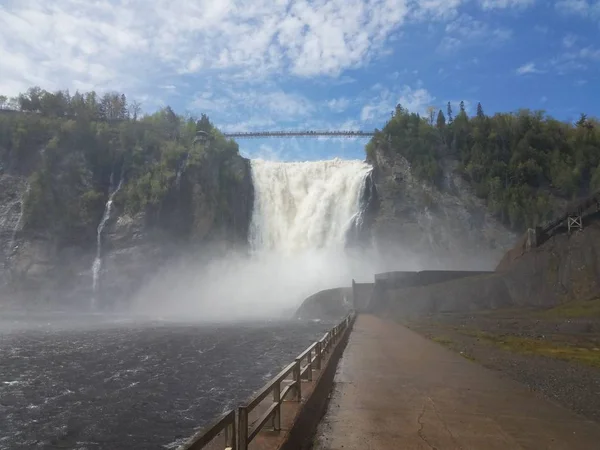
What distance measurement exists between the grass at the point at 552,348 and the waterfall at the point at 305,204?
151ft

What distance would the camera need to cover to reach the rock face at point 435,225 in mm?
73875

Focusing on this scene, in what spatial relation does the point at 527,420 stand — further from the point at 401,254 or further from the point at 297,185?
the point at 297,185

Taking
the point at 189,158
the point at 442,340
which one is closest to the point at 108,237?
the point at 189,158

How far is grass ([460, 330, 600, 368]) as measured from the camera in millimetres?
20934

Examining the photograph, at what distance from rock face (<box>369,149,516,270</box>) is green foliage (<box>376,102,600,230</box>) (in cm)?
219

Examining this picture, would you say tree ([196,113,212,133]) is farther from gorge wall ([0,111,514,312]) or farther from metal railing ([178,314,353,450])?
metal railing ([178,314,353,450])

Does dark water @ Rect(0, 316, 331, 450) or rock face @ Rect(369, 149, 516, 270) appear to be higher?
rock face @ Rect(369, 149, 516, 270)

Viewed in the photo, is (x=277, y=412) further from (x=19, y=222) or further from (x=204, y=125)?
(x=204, y=125)

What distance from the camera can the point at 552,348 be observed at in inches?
948

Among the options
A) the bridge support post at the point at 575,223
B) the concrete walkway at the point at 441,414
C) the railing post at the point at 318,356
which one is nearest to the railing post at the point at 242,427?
the concrete walkway at the point at 441,414

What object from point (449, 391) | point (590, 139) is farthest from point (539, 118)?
point (449, 391)

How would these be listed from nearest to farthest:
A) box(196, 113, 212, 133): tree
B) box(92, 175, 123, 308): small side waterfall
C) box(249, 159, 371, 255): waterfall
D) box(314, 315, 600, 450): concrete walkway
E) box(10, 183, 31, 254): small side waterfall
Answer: box(314, 315, 600, 450): concrete walkway
box(10, 183, 31, 254): small side waterfall
box(92, 175, 123, 308): small side waterfall
box(249, 159, 371, 255): waterfall
box(196, 113, 212, 133): tree

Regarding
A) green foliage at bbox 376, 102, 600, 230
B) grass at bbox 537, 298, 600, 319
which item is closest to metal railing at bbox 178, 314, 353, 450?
grass at bbox 537, 298, 600, 319

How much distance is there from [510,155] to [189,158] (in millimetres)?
54726
